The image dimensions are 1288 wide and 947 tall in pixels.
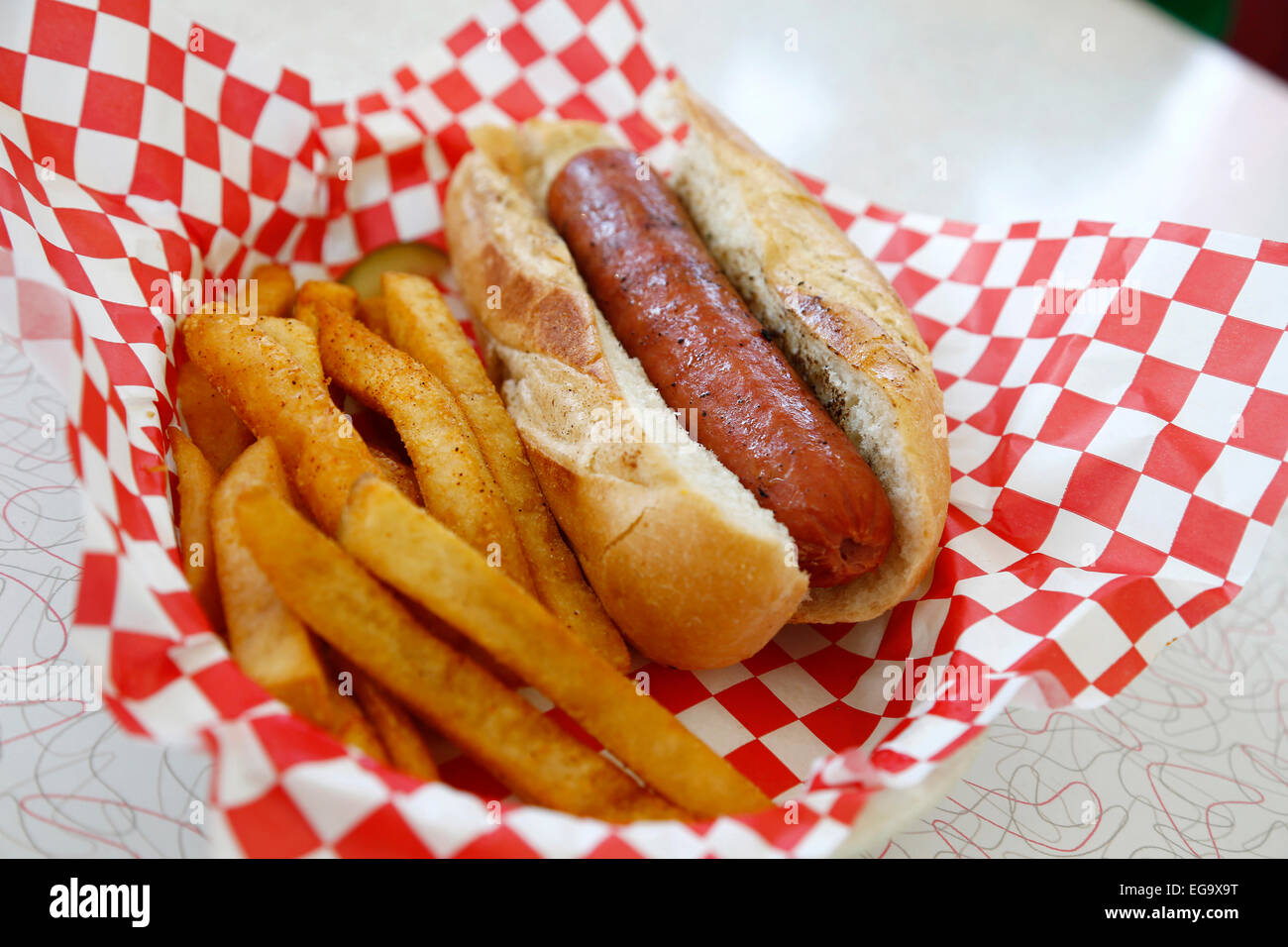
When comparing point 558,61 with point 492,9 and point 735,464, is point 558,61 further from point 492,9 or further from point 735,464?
Result: point 735,464

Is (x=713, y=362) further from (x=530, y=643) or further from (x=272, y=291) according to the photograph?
(x=272, y=291)

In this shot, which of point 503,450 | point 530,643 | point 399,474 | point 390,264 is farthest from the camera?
point 390,264

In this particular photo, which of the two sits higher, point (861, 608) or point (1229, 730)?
point (861, 608)

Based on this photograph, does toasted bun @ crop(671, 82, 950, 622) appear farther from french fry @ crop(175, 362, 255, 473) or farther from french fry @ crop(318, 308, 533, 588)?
french fry @ crop(175, 362, 255, 473)

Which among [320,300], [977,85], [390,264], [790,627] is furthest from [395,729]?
[977,85]
